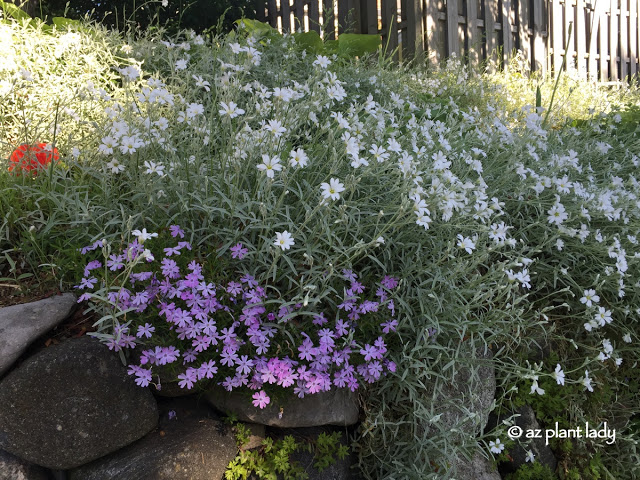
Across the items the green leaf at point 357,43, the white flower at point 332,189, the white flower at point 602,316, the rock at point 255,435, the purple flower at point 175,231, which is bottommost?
the rock at point 255,435

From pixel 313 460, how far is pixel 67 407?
784 mm

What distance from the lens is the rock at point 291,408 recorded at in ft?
5.67

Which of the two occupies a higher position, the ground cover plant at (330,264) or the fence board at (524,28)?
the fence board at (524,28)

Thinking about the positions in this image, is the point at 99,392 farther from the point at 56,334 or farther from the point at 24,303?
the point at 24,303

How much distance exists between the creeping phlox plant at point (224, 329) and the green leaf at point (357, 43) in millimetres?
3142

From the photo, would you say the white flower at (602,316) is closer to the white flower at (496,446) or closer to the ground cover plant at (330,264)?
Result: the ground cover plant at (330,264)

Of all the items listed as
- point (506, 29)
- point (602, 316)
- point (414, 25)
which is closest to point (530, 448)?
point (602, 316)

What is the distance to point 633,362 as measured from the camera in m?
2.42

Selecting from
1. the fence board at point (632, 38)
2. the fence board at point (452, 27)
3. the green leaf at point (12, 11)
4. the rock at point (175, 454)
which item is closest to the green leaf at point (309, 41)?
the green leaf at point (12, 11)

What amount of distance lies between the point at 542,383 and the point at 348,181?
4.14ft

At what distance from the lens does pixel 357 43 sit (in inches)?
177

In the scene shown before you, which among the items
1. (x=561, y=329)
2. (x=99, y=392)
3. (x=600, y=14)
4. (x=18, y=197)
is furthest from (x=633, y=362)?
(x=600, y=14)

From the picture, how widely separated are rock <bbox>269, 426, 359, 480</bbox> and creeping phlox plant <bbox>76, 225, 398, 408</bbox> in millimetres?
204

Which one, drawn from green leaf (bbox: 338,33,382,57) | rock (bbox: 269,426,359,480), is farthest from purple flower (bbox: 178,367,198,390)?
green leaf (bbox: 338,33,382,57)
